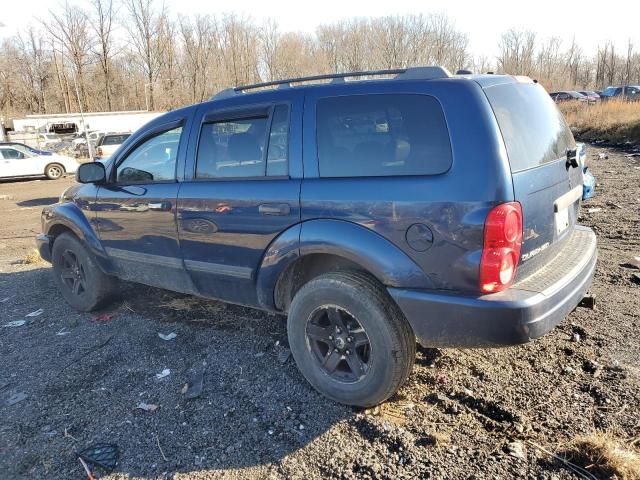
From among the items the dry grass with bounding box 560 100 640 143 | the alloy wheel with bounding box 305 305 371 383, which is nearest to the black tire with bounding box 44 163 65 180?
the alloy wheel with bounding box 305 305 371 383

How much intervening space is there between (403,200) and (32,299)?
4.60m

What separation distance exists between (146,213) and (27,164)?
728 inches

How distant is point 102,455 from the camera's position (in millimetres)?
2693

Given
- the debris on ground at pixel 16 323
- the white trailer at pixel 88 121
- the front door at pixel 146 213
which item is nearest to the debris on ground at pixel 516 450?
the front door at pixel 146 213

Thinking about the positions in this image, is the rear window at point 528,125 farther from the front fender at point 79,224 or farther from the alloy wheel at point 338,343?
the front fender at point 79,224

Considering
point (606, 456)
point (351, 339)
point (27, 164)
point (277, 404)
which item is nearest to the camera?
point (606, 456)

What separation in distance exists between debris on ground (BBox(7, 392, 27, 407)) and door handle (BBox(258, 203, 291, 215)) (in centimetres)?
211

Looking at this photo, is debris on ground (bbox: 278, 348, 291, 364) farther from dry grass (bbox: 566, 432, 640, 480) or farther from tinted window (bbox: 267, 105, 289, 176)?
dry grass (bbox: 566, 432, 640, 480)

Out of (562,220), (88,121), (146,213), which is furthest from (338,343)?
(88,121)

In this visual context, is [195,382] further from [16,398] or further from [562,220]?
[562,220]

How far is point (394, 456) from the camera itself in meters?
2.54

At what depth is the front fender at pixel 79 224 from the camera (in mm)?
4488

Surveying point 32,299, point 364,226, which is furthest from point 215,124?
point 32,299

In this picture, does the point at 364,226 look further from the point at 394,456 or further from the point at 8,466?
the point at 8,466
